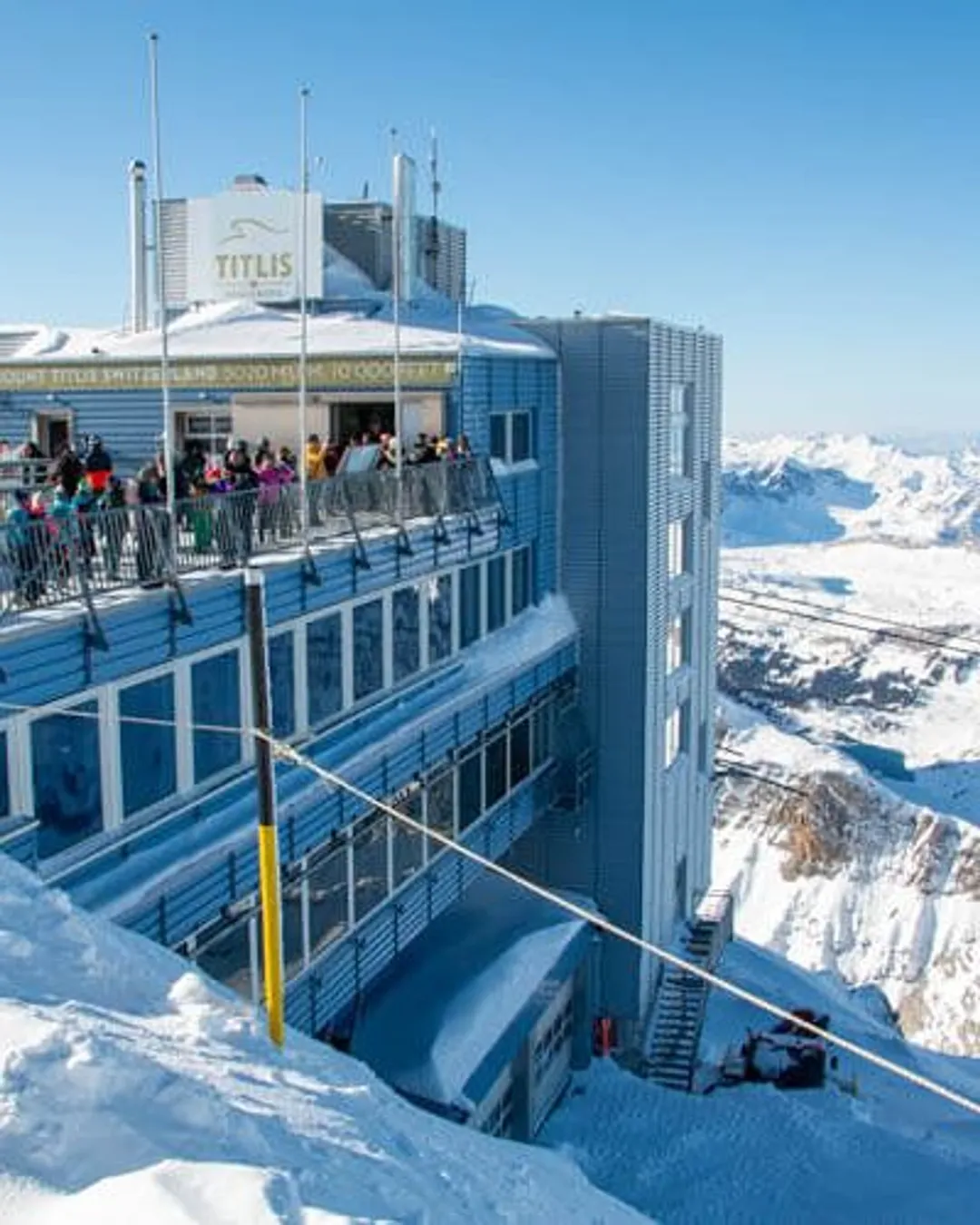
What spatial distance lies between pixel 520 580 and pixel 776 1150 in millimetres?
11419

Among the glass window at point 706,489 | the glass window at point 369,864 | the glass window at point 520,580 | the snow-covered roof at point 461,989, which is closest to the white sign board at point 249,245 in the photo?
the glass window at point 520,580

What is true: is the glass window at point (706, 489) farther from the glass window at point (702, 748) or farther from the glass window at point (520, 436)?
the glass window at point (520, 436)

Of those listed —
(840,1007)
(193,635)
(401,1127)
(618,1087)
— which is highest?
(193,635)

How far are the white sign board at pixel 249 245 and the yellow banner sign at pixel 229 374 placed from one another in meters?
4.30

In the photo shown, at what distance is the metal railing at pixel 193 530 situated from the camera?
44.8ft

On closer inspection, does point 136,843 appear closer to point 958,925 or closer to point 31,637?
point 31,637

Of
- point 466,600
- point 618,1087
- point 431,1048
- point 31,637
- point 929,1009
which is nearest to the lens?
point 31,637

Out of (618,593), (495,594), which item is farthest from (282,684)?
(618,593)

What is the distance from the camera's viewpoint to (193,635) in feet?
51.0

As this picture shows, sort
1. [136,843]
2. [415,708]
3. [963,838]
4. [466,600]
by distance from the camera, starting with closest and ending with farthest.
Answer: [136,843], [415,708], [466,600], [963,838]

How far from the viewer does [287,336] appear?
2798cm

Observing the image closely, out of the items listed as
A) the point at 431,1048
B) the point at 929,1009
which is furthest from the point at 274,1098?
the point at 929,1009

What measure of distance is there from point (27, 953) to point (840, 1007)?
1401 inches

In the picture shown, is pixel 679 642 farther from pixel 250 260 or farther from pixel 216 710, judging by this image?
pixel 216 710
